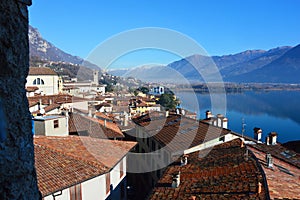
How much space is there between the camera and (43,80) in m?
46.3

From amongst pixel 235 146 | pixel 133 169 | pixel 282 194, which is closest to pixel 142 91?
pixel 133 169

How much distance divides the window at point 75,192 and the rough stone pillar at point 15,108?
22.9 ft

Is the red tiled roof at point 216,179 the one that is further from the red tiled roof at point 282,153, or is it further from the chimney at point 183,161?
the red tiled roof at point 282,153

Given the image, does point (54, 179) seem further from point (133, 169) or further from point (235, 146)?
point (133, 169)

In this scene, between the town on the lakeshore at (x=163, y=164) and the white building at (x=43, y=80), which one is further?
the white building at (x=43, y=80)

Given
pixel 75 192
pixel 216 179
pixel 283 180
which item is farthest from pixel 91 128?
pixel 283 180

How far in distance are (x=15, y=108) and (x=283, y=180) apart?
26.7ft

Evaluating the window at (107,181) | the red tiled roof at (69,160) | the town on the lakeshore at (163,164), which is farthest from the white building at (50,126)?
the window at (107,181)

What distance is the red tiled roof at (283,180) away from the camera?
648 cm

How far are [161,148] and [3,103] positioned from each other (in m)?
12.6

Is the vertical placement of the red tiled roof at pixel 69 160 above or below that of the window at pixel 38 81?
below

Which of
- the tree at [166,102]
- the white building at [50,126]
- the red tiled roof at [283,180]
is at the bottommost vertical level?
the tree at [166,102]

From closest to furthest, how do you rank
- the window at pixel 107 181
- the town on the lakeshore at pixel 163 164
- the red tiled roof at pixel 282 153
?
1. the town on the lakeshore at pixel 163 164
2. the window at pixel 107 181
3. the red tiled roof at pixel 282 153

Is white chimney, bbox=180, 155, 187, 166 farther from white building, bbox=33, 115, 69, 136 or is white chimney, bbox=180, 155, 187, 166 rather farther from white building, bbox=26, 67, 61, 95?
white building, bbox=26, 67, 61, 95
